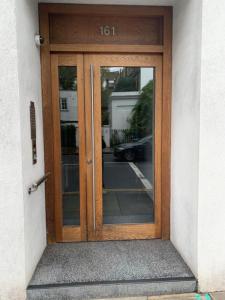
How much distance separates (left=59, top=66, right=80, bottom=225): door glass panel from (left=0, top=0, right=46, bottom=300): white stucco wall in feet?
1.67

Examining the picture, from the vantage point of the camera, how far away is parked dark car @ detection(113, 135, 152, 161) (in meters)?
2.85

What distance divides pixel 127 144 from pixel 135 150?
123 millimetres

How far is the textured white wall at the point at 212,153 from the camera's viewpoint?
208cm

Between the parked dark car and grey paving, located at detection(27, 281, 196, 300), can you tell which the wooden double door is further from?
grey paving, located at detection(27, 281, 196, 300)

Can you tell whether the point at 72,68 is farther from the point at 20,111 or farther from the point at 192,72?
the point at 192,72

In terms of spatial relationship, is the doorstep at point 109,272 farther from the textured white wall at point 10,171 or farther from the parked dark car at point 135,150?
the parked dark car at point 135,150

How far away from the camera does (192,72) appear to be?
2260 millimetres

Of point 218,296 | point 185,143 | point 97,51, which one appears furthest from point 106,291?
point 97,51

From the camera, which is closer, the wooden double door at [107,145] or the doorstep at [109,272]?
the doorstep at [109,272]

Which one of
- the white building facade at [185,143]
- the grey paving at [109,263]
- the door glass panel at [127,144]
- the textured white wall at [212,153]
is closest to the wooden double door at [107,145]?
the door glass panel at [127,144]

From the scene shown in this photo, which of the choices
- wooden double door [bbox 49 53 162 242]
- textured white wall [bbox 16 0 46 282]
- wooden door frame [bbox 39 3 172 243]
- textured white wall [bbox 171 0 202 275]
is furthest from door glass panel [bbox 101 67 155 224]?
textured white wall [bbox 16 0 46 282]

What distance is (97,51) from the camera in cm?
270

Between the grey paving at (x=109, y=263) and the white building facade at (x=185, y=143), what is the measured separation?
0.49 ft

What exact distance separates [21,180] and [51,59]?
1.41 m
